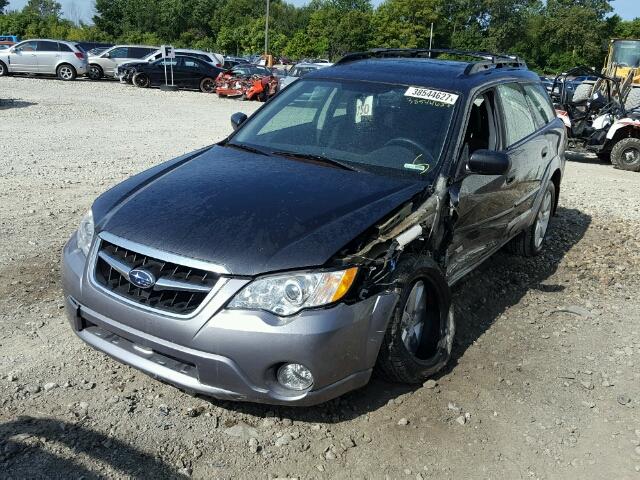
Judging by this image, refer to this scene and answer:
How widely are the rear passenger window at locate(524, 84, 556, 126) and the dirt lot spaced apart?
54.2 inches

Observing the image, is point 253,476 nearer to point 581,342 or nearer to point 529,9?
point 581,342

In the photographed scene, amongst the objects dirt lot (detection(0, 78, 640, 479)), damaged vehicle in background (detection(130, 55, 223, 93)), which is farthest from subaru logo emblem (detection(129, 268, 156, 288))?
damaged vehicle in background (detection(130, 55, 223, 93))

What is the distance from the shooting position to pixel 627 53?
68.8 ft

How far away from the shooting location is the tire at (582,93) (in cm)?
1289

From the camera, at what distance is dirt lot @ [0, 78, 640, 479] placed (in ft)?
9.56

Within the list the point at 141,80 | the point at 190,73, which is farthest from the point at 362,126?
the point at 141,80

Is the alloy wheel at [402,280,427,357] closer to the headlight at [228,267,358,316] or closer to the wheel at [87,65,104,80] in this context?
the headlight at [228,267,358,316]

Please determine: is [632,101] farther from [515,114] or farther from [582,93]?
[515,114]

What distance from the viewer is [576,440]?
10.6 feet

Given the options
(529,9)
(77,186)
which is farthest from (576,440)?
(529,9)

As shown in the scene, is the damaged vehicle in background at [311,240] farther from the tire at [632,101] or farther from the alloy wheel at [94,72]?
the alloy wheel at [94,72]

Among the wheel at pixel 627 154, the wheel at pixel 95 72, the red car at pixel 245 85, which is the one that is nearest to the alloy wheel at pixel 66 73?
the wheel at pixel 95 72

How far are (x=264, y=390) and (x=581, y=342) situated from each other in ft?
8.52

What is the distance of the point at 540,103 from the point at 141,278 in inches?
172
